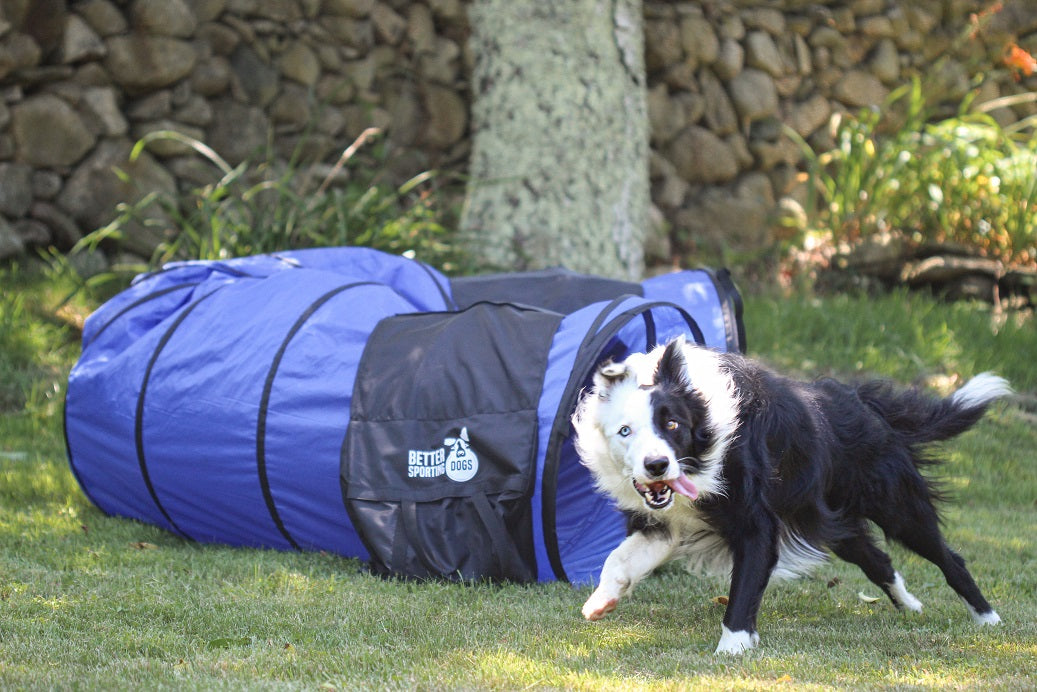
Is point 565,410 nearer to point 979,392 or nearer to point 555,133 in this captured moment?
point 979,392

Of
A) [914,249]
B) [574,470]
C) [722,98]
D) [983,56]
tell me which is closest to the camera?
[574,470]

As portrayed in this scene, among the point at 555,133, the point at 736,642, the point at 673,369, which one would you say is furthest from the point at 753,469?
the point at 555,133

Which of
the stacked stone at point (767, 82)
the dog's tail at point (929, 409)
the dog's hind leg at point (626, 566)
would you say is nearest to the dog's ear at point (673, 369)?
the dog's hind leg at point (626, 566)

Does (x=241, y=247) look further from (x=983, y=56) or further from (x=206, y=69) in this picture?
(x=983, y=56)

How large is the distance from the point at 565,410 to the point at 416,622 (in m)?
0.80

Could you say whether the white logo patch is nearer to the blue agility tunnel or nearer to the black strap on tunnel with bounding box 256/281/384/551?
the blue agility tunnel

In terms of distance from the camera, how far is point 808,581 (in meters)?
3.81

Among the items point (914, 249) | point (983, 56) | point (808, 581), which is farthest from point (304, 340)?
point (983, 56)

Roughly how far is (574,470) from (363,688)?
1.38 meters

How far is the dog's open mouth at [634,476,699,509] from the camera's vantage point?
9.43 ft

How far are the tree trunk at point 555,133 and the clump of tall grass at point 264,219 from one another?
42cm

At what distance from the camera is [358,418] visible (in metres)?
3.73

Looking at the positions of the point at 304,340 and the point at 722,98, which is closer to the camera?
the point at 304,340

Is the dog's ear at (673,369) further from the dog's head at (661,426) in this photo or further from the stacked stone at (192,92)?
the stacked stone at (192,92)
